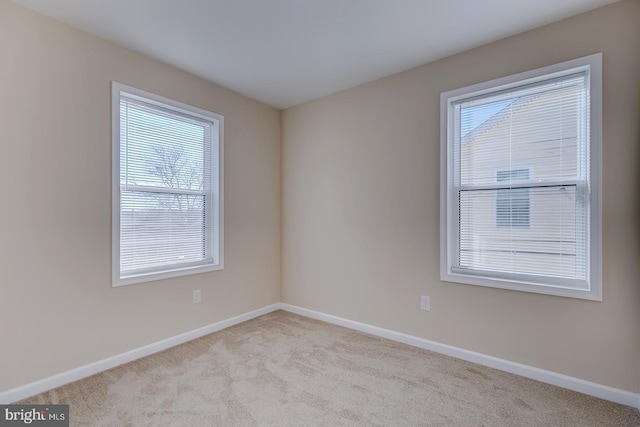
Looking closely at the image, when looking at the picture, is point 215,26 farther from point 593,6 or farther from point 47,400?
point 47,400

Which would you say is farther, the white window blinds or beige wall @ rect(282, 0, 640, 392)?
the white window blinds

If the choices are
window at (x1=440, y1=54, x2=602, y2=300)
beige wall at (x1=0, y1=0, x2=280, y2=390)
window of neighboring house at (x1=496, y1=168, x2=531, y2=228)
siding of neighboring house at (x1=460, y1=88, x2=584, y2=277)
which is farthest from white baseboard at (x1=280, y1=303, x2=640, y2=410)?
beige wall at (x1=0, y1=0, x2=280, y2=390)

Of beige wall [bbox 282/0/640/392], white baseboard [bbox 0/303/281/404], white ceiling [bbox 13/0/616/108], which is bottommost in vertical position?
white baseboard [bbox 0/303/281/404]

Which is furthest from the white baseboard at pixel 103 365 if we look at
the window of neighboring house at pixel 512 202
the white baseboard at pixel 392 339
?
the window of neighboring house at pixel 512 202

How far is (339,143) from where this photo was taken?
3422 millimetres

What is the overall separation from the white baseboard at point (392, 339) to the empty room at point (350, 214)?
15 millimetres

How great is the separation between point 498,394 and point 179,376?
2.29 meters

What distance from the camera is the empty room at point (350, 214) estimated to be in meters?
1.98

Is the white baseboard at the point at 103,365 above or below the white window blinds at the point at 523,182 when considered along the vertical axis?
below

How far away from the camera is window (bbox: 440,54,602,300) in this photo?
2.11 meters

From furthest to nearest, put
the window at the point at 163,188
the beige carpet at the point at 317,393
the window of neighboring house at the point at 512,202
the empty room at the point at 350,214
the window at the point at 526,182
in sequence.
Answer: the window at the point at 163,188 → the window of neighboring house at the point at 512,202 → the window at the point at 526,182 → the empty room at the point at 350,214 → the beige carpet at the point at 317,393

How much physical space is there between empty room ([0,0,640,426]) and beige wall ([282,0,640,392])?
18 millimetres

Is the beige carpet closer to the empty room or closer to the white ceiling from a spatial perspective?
the empty room

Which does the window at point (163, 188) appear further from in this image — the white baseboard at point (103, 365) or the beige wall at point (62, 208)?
the white baseboard at point (103, 365)
